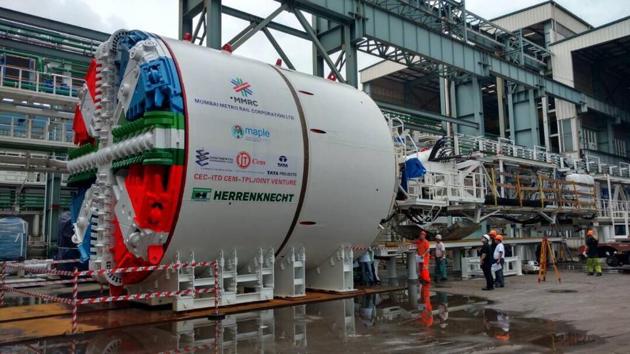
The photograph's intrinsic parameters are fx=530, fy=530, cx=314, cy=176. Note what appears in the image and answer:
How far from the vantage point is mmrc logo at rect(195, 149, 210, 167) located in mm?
8773

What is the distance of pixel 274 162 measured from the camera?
9891 millimetres

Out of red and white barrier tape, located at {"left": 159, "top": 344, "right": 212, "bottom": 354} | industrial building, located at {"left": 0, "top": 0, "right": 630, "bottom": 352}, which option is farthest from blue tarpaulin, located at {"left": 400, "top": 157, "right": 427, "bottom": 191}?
red and white barrier tape, located at {"left": 159, "top": 344, "right": 212, "bottom": 354}

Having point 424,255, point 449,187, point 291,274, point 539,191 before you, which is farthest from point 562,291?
point 539,191

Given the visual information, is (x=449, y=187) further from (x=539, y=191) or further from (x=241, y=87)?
(x=241, y=87)

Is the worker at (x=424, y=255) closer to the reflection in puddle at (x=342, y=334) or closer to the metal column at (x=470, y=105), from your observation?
the reflection in puddle at (x=342, y=334)

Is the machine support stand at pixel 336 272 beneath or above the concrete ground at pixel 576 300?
above

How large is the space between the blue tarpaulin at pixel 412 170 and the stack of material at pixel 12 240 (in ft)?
47.6

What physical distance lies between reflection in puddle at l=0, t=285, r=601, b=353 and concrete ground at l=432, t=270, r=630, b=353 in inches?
16.1

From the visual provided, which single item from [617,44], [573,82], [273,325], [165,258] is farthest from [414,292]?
[617,44]

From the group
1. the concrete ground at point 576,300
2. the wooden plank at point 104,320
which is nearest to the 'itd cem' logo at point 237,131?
the wooden plank at point 104,320

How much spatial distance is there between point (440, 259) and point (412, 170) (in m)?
3.08

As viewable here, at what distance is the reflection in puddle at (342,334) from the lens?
697 centimetres

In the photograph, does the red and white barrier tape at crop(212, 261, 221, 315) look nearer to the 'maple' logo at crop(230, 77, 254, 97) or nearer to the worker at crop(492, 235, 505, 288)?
the 'maple' logo at crop(230, 77, 254, 97)

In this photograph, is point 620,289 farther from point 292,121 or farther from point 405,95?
point 405,95
